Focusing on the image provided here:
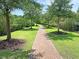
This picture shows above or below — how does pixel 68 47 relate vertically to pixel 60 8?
below

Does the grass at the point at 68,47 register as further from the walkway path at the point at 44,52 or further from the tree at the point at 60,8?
the tree at the point at 60,8

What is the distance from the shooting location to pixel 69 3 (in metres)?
26.3

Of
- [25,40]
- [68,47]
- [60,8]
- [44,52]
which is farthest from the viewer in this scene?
[60,8]

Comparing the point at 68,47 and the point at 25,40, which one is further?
the point at 25,40

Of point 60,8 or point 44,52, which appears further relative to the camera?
point 60,8

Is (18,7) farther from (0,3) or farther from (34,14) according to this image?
(34,14)

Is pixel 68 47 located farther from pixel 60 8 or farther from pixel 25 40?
pixel 60 8

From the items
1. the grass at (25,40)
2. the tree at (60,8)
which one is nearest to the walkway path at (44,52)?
the grass at (25,40)

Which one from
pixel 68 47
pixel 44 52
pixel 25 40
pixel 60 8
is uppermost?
pixel 60 8

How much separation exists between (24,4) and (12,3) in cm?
Result: 128

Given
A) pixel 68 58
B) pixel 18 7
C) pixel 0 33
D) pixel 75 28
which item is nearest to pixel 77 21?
pixel 75 28

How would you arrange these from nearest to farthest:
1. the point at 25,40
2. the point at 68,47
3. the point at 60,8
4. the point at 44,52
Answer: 1. the point at 44,52
2. the point at 68,47
3. the point at 25,40
4. the point at 60,8

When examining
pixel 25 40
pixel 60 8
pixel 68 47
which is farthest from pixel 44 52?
pixel 60 8

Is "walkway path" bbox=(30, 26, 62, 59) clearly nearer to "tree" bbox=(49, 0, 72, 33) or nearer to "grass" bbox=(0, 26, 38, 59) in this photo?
"grass" bbox=(0, 26, 38, 59)
